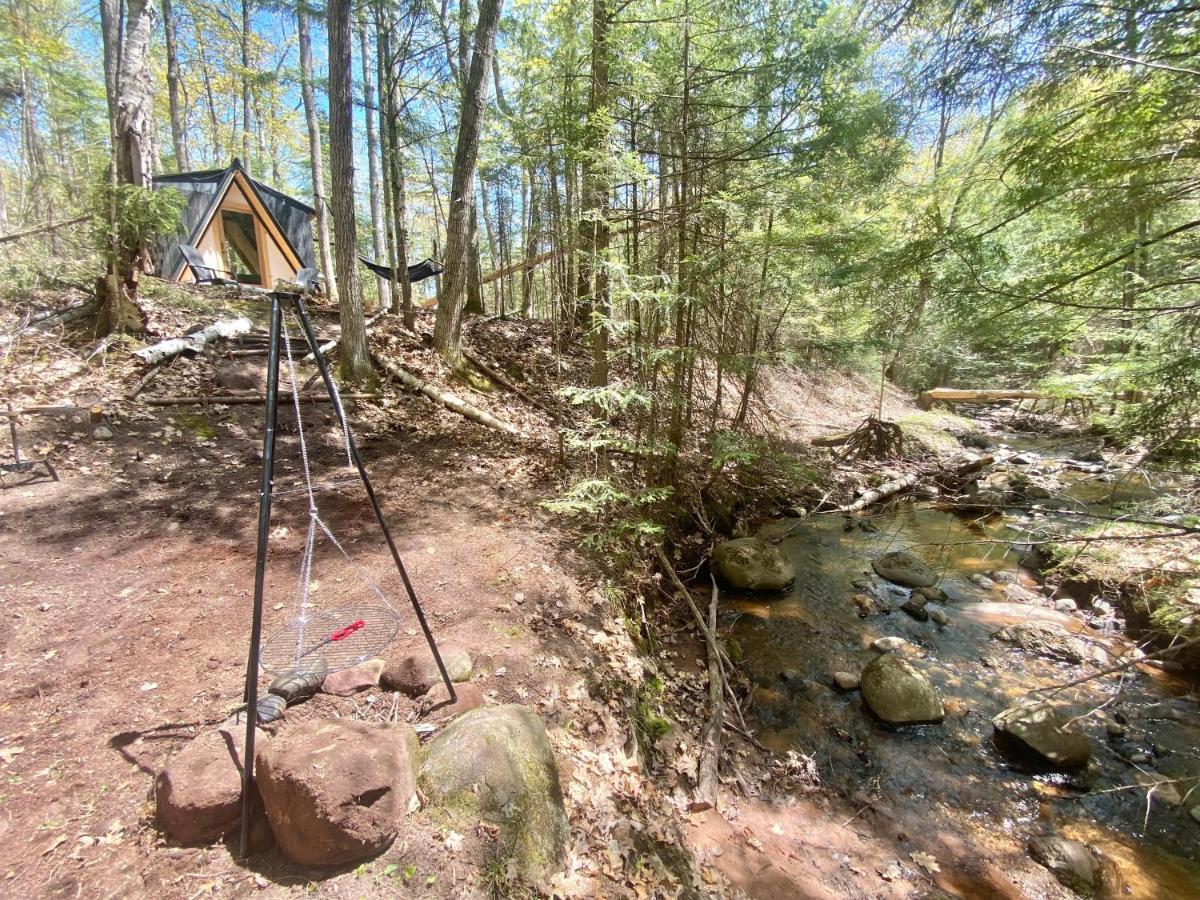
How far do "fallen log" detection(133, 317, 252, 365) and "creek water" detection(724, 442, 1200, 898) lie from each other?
26.1 feet

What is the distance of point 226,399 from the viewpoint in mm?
6281

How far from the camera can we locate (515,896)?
1.95m

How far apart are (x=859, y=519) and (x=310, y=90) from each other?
16.5 meters

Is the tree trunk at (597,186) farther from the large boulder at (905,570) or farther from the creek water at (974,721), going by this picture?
the large boulder at (905,570)

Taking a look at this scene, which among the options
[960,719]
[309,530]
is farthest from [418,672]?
[960,719]

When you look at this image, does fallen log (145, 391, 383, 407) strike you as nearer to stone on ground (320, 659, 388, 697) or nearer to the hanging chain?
the hanging chain

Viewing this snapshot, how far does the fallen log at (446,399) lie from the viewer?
722cm

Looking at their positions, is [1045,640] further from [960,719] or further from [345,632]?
[345,632]

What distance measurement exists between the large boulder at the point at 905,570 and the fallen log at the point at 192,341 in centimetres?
990

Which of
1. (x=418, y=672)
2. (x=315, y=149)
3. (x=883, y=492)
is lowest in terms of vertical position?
(x=883, y=492)

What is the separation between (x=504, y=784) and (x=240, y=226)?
50.1 feet

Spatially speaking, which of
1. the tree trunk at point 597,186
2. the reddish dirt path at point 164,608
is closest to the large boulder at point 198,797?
the reddish dirt path at point 164,608

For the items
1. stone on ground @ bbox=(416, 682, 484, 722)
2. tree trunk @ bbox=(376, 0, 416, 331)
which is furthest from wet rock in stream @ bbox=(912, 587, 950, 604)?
tree trunk @ bbox=(376, 0, 416, 331)

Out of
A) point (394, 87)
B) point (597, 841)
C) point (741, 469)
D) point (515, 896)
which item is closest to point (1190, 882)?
point (597, 841)
